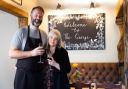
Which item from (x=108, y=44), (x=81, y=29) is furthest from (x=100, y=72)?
(x=81, y=29)

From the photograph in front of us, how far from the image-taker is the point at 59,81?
3.00m

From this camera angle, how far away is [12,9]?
14.0ft

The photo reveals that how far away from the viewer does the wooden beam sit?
3.92m

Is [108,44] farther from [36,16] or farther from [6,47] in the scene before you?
[36,16]

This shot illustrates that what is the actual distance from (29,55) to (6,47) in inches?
107

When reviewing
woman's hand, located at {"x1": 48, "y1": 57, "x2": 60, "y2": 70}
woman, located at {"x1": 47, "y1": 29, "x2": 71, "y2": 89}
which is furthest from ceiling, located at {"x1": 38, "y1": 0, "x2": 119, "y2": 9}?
woman's hand, located at {"x1": 48, "y1": 57, "x2": 60, "y2": 70}

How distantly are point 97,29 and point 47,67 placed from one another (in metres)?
3.77

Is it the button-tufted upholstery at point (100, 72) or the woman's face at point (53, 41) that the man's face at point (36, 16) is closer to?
the woman's face at point (53, 41)

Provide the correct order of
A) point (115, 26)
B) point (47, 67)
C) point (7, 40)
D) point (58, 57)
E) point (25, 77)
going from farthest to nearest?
1. point (115, 26)
2. point (7, 40)
3. point (58, 57)
4. point (47, 67)
5. point (25, 77)

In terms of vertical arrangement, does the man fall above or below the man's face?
below

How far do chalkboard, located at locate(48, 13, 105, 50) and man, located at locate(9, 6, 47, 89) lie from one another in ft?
12.7

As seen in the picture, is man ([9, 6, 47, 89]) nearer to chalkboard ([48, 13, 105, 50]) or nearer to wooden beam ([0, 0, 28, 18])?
wooden beam ([0, 0, 28, 18])

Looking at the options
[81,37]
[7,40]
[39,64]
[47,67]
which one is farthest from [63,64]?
[81,37]

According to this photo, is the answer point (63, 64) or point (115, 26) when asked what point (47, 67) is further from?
point (115, 26)
